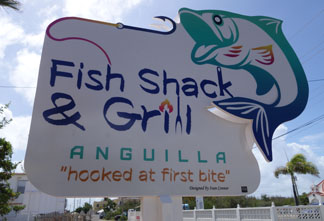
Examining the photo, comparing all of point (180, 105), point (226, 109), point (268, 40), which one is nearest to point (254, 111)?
point (226, 109)

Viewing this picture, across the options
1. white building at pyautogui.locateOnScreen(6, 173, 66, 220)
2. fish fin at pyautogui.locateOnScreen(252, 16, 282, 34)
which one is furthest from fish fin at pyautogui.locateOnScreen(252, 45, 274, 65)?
white building at pyautogui.locateOnScreen(6, 173, 66, 220)

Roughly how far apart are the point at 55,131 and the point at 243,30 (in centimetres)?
393

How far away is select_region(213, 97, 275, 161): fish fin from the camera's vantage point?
4.19 meters

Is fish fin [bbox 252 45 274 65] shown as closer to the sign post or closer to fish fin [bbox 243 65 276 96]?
the sign post

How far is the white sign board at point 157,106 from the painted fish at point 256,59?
0.02 metres

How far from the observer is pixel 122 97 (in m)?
3.98

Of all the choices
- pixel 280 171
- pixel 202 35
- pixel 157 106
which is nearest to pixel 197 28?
pixel 202 35

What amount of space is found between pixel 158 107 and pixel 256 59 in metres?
2.26

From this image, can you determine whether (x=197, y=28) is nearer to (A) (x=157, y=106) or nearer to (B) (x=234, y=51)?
(B) (x=234, y=51)

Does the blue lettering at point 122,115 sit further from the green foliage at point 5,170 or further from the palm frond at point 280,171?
the palm frond at point 280,171

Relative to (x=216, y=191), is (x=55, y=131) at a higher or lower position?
higher

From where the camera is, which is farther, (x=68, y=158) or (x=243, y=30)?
(x=243, y=30)

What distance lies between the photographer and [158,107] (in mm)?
4109

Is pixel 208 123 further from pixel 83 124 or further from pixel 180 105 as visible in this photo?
pixel 83 124
